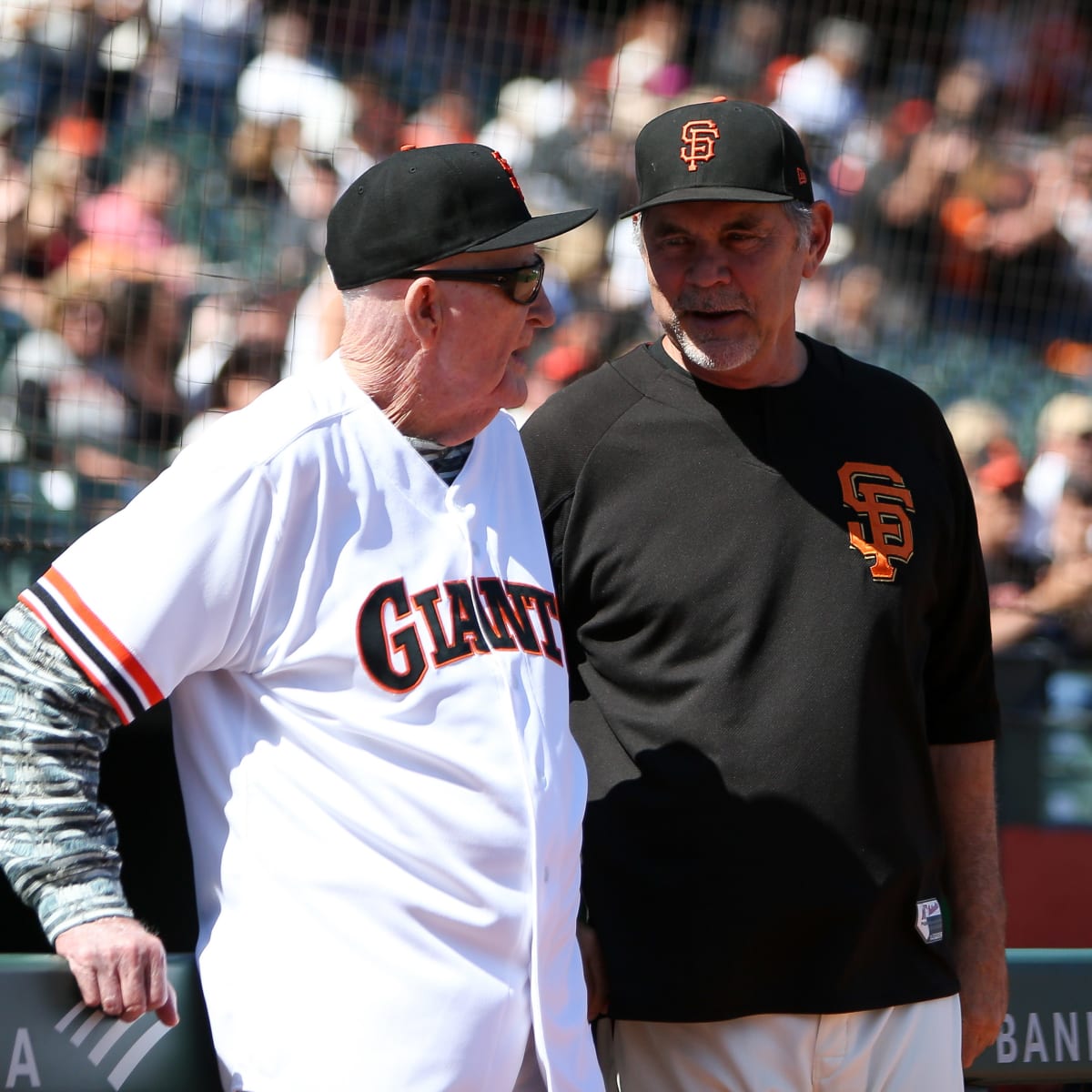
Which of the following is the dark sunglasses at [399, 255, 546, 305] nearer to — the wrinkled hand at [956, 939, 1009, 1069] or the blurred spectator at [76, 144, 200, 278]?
the wrinkled hand at [956, 939, 1009, 1069]

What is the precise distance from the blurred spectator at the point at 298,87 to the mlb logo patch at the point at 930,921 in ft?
14.4

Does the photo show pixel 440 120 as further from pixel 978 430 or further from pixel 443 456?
pixel 443 456

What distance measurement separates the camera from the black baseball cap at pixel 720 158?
2.36 m

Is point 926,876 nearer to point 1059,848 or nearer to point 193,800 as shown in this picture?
point 193,800

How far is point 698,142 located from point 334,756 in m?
1.14

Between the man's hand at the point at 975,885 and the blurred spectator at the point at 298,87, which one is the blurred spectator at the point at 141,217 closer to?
the blurred spectator at the point at 298,87

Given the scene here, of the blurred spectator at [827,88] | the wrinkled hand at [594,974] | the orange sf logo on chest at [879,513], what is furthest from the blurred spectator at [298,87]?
the wrinkled hand at [594,974]

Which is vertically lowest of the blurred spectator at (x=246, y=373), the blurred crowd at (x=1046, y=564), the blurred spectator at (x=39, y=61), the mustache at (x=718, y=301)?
the blurred crowd at (x=1046, y=564)

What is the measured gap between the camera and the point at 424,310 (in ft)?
6.32

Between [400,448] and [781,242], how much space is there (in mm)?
817

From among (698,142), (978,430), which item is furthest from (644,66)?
(698,142)

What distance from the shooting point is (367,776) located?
1784 millimetres

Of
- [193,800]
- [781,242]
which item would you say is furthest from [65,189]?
[193,800]

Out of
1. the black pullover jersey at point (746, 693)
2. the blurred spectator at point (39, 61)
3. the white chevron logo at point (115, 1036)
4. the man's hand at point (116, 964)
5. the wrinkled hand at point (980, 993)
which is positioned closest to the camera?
the man's hand at point (116, 964)
